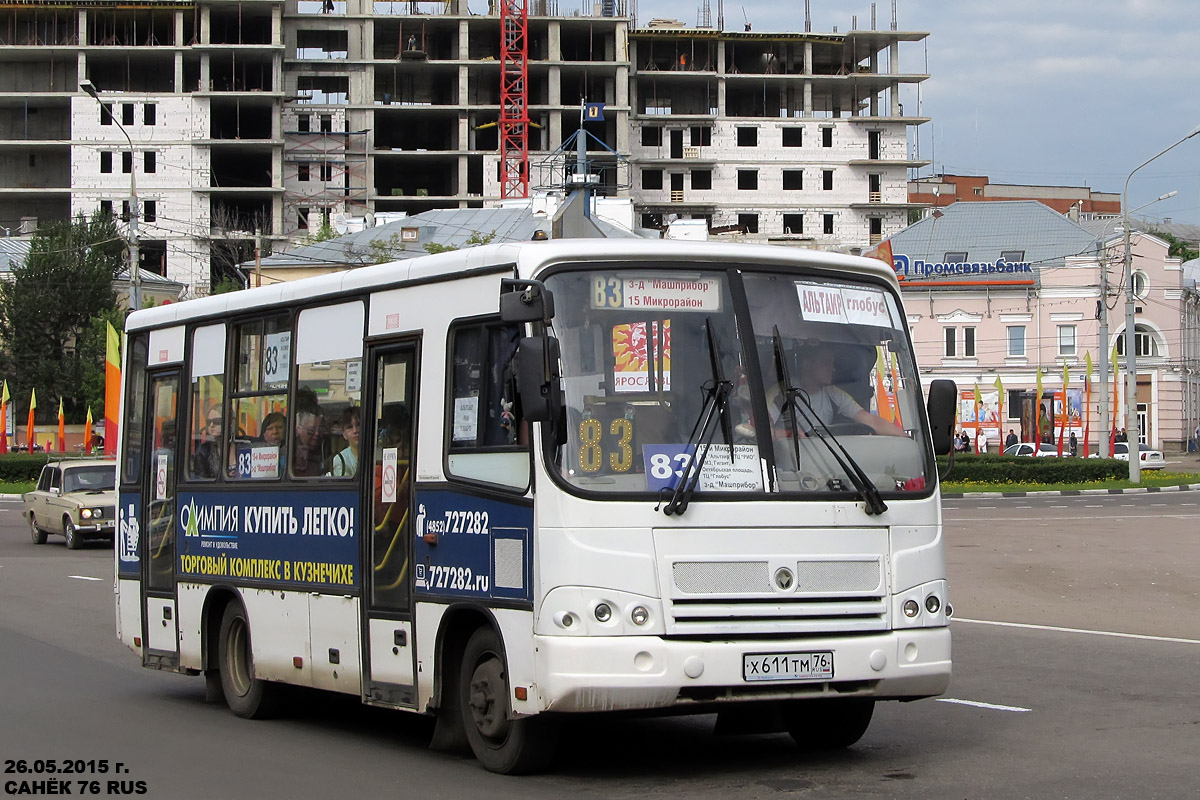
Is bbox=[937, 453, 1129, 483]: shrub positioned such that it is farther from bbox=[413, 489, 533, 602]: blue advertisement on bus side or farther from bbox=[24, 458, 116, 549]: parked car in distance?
bbox=[413, 489, 533, 602]: blue advertisement on bus side

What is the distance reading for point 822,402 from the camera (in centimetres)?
866

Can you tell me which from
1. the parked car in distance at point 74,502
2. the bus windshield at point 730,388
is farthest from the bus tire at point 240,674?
the parked car in distance at point 74,502

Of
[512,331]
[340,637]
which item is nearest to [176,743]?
[340,637]

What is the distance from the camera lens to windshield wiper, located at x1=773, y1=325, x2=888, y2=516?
28.0ft

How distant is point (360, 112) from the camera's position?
116m

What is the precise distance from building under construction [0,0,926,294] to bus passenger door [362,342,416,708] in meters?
96.3

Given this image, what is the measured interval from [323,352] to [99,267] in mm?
83917

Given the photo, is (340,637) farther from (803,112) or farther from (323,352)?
(803,112)

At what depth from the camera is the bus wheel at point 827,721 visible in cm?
925

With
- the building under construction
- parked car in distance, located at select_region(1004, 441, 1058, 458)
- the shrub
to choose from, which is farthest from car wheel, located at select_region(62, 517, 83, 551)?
the building under construction

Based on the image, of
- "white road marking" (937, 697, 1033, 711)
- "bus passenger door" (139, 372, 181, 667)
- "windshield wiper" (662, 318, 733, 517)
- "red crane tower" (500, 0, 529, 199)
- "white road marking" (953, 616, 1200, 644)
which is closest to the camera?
"windshield wiper" (662, 318, 733, 517)

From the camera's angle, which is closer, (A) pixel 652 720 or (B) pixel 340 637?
(B) pixel 340 637

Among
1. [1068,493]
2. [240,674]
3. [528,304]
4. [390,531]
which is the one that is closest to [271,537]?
[240,674]

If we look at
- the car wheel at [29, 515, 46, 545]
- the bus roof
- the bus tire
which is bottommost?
the car wheel at [29, 515, 46, 545]
